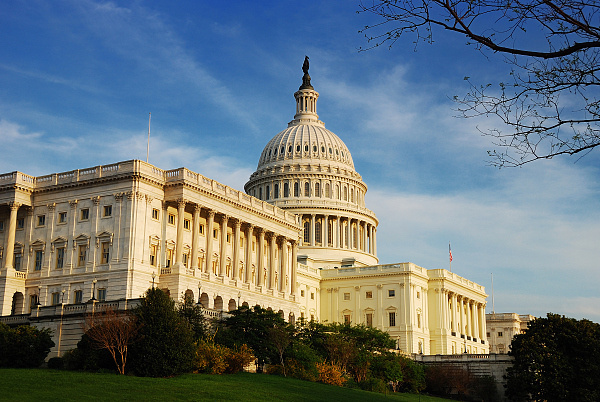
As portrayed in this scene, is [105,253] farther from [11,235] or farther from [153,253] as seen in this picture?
[11,235]

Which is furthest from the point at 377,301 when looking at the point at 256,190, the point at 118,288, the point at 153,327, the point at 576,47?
the point at 576,47

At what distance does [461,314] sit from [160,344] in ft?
284

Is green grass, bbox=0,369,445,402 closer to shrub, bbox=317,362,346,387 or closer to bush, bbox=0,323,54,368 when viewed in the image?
bush, bbox=0,323,54,368

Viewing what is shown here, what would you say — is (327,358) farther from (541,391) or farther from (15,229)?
(15,229)

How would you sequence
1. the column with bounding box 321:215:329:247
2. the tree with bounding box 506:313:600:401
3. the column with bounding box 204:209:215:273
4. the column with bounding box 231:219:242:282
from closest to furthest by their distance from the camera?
the tree with bounding box 506:313:600:401
the column with bounding box 204:209:215:273
the column with bounding box 231:219:242:282
the column with bounding box 321:215:329:247

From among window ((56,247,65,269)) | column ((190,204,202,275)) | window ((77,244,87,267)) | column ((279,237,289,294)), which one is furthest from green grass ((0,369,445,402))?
column ((279,237,289,294))

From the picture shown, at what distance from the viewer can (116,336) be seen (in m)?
52.0

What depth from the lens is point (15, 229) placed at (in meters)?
81.1

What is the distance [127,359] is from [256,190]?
10035 cm

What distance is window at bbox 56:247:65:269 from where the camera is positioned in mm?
79125

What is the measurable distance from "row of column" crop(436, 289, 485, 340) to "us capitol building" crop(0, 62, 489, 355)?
59 centimetres

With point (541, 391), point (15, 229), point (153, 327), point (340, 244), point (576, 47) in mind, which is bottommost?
point (541, 391)

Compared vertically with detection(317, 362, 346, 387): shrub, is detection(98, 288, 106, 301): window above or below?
above

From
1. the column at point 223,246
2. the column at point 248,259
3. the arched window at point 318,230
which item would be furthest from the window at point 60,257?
the arched window at point 318,230
